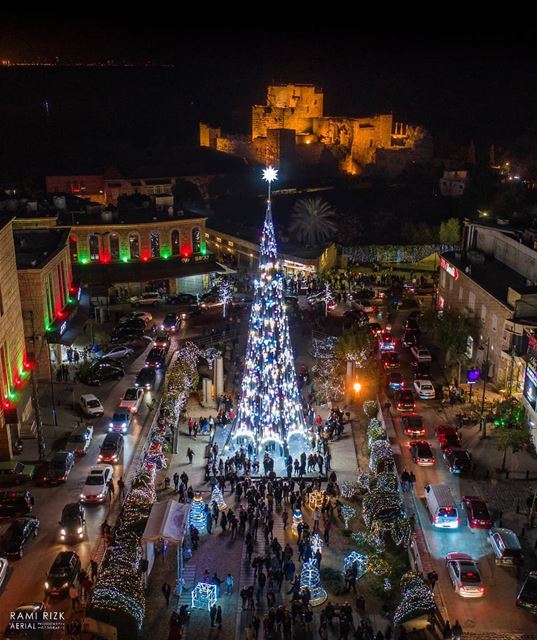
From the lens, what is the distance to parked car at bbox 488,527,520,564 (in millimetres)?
20609

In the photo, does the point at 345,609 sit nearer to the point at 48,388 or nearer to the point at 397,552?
the point at 397,552

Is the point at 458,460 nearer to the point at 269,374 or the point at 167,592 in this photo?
the point at 269,374

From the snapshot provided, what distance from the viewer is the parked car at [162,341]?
36.6 meters

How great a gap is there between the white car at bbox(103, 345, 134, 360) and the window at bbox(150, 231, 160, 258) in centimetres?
1223

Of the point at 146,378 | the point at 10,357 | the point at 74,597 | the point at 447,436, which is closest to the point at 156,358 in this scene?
the point at 146,378

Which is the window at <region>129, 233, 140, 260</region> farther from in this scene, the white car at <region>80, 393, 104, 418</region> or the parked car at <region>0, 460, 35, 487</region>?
the parked car at <region>0, 460, 35, 487</region>

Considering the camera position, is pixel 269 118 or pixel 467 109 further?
pixel 467 109

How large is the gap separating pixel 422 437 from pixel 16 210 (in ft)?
92.1

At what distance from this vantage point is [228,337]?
39531 mm

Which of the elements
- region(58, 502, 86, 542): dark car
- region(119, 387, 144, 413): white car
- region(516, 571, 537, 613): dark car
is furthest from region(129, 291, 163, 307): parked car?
region(516, 571, 537, 613): dark car

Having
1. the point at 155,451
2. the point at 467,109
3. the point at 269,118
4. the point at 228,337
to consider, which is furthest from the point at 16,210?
the point at 467,109

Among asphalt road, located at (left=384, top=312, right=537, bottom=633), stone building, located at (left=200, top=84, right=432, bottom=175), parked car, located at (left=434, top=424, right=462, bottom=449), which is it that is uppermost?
stone building, located at (left=200, top=84, right=432, bottom=175)

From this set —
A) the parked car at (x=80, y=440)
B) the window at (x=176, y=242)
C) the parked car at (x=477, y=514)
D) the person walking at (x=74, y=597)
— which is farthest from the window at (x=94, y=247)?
the parked car at (x=477, y=514)

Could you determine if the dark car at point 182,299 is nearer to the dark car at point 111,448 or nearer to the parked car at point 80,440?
the parked car at point 80,440
